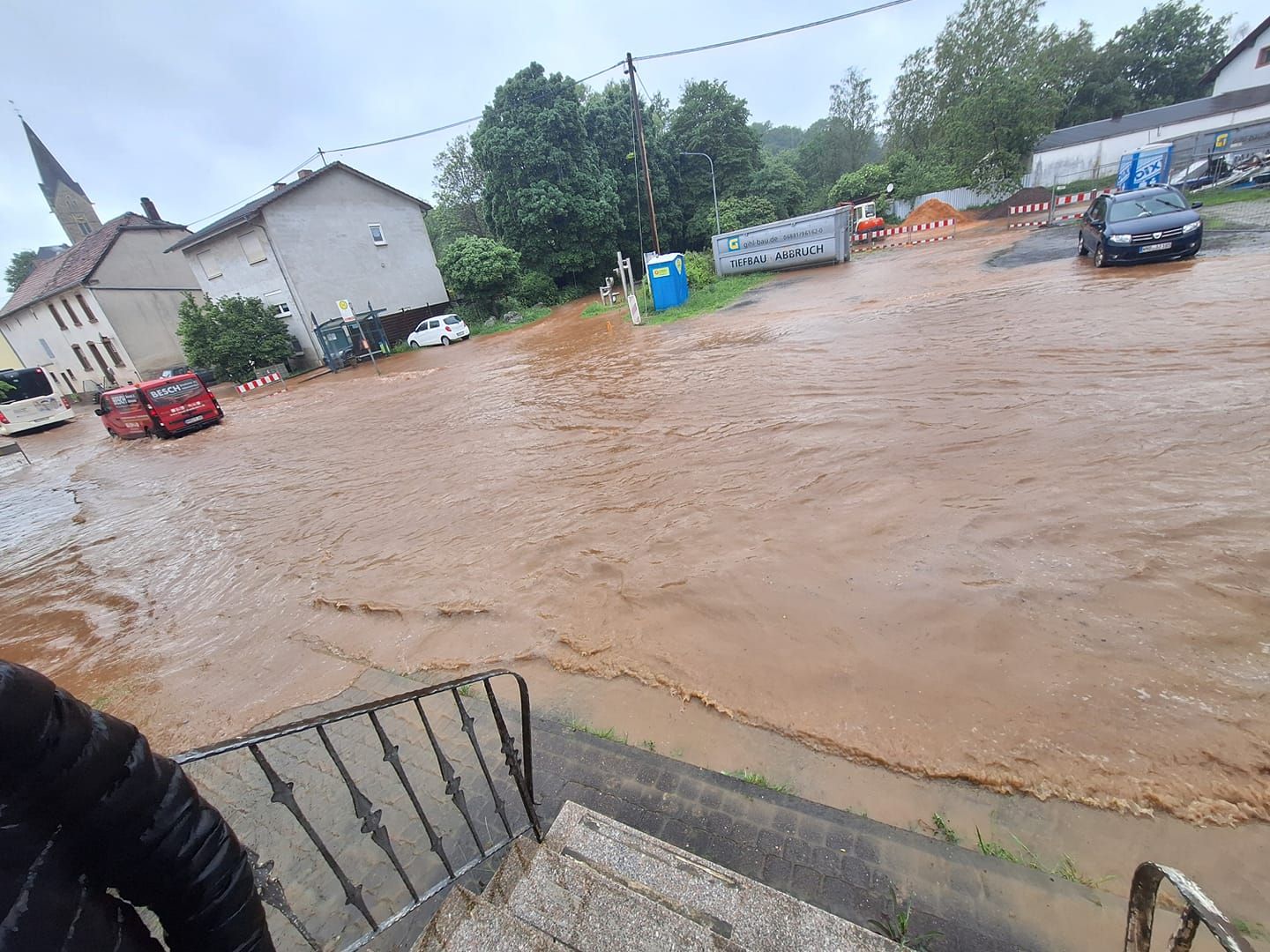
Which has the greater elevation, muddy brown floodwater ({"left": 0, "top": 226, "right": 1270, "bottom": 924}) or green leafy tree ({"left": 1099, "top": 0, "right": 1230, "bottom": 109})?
green leafy tree ({"left": 1099, "top": 0, "right": 1230, "bottom": 109})

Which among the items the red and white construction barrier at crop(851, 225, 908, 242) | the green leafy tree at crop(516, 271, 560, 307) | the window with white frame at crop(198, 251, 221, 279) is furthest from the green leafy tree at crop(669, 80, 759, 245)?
the window with white frame at crop(198, 251, 221, 279)

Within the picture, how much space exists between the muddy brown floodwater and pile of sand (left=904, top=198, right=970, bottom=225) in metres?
26.6

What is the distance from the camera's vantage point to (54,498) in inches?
448

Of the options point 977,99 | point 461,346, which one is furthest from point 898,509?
point 977,99

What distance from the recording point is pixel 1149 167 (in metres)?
21.4

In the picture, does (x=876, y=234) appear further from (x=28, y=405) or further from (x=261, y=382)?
(x=28, y=405)

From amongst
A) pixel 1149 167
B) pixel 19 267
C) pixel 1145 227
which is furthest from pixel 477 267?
pixel 19 267

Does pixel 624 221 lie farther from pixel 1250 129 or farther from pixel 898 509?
pixel 1250 129

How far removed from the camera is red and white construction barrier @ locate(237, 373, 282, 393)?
2148 centimetres

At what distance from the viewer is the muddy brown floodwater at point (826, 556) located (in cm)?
303

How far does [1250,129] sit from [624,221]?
3501 cm

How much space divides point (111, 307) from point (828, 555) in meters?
35.1

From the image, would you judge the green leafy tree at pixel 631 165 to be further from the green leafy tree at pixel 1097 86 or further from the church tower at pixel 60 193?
the church tower at pixel 60 193

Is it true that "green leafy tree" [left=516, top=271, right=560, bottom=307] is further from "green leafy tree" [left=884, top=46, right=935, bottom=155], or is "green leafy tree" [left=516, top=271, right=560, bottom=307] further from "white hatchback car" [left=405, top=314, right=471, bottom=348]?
"green leafy tree" [left=884, top=46, right=935, bottom=155]
